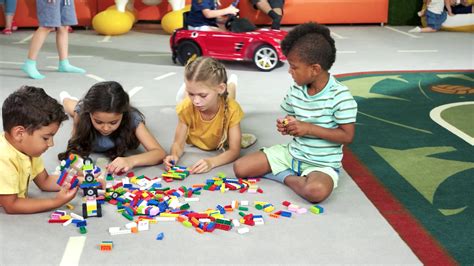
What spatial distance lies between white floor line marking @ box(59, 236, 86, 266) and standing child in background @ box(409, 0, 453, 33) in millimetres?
5344

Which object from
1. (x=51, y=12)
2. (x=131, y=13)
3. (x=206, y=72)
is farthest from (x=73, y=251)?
(x=131, y=13)

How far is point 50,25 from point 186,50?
3.39 feet

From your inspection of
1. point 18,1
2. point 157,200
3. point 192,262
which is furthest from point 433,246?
point 18,1

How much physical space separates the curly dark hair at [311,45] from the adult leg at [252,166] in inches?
18.4

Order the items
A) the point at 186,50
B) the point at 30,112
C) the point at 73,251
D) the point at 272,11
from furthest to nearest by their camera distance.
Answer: the point at 272,11 → the point at 186,50 → the point at 30,112 → the point at 73,251

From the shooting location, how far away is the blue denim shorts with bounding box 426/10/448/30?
252 inches

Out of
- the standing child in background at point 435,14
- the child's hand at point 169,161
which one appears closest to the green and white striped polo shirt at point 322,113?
the child's hand at point 169,161

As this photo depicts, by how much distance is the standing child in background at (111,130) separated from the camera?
2.41 meters

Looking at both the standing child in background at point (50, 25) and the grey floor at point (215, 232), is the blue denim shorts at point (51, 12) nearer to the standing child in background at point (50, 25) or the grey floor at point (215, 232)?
the standing child in background at point (50, 25)

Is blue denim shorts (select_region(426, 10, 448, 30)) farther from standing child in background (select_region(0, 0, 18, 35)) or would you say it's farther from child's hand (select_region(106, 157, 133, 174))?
child's hand (select_region(106, 157, 133, 174))

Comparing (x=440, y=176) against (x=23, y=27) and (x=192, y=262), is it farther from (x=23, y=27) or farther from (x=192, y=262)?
(x=23, y=27)

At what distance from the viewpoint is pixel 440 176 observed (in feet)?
7.99

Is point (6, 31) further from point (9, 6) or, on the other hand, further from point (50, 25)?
point (50, 25)

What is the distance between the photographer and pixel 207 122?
270 cm
